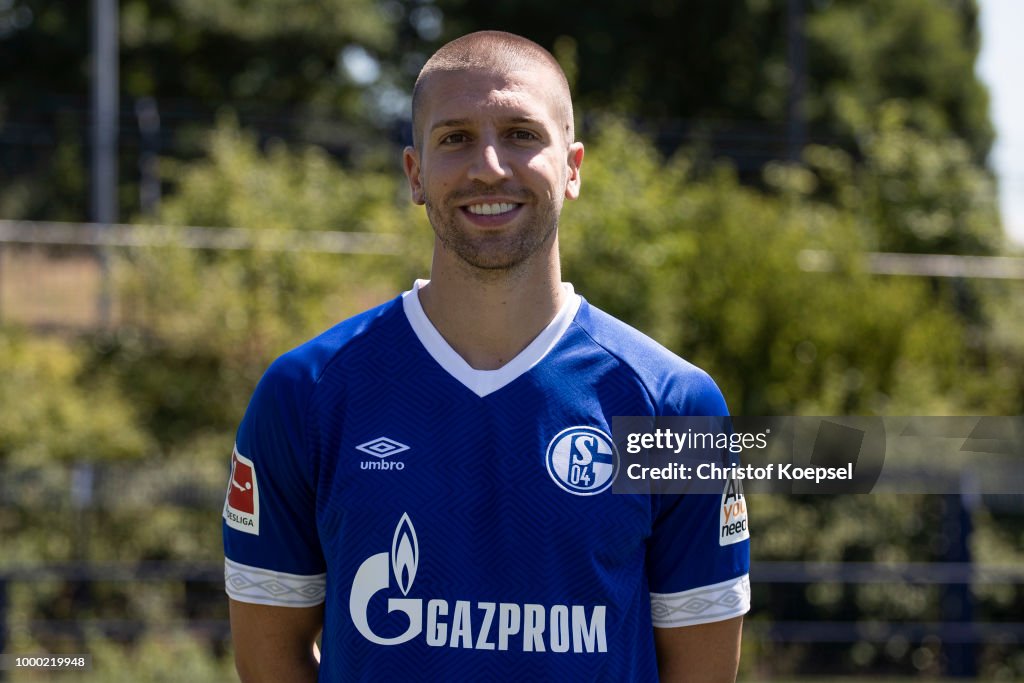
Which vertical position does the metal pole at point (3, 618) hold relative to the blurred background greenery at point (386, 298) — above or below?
below

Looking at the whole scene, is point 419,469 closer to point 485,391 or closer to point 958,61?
point 485,391

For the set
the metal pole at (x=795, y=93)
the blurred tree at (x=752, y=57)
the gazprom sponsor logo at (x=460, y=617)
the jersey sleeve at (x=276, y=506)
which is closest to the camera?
the gazprom sponsor logo at (x=460, y=617)

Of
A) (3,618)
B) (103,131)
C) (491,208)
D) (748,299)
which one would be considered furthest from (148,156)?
(491,208)

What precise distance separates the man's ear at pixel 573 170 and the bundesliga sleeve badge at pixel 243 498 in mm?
862

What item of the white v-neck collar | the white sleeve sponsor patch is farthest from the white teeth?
the white sleeve sponsor patch

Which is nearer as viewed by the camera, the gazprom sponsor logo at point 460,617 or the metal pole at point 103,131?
the gazprom sponsor logo at point 460,617

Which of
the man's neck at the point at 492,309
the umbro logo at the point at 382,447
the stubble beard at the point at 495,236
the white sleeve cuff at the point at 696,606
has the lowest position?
the white sleeve cuff at the point at 696,606

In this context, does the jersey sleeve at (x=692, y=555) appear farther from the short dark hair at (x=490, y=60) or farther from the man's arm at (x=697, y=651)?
the short dark hair at (x=490, y=60)

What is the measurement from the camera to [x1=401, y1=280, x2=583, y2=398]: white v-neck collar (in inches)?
97.7

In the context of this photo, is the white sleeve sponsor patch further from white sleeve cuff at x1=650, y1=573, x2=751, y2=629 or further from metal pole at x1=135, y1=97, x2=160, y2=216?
metal pole at x1=135, y1=97, x2=160, y2=216

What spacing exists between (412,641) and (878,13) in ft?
105

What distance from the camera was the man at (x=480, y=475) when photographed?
2.38 metres

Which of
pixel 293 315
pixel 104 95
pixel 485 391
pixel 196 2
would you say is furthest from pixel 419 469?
pixel 196 2

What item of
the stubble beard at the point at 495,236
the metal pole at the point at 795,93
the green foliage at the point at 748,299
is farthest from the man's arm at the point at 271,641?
the metal pole at the point at 795,93
